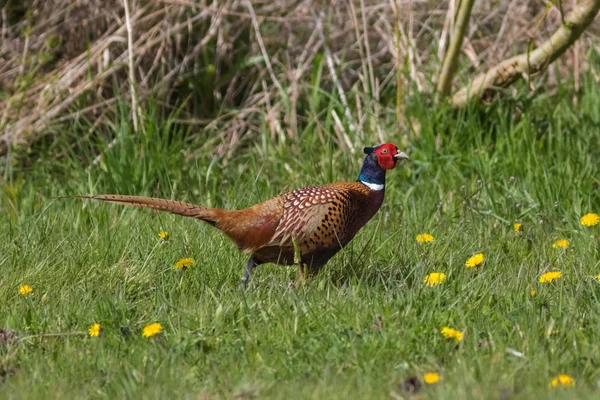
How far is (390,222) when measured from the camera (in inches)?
204

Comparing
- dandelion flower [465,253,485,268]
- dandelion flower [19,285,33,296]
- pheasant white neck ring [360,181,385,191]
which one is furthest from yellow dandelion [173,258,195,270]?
dandelion flower [465,253,485,268]

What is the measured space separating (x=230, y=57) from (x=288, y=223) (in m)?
3.06

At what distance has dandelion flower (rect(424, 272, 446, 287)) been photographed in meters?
3.84

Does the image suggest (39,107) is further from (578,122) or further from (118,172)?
(578,122)

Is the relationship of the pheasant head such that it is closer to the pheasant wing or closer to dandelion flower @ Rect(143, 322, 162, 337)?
the pheasant wing

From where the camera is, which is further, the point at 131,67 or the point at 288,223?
the point at 131,67

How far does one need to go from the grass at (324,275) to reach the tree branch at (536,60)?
0.13 meters

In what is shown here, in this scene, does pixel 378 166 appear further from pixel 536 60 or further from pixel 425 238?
pixel 536 60

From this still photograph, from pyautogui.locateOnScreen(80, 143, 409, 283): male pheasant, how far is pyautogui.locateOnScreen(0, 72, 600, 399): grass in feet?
0.44

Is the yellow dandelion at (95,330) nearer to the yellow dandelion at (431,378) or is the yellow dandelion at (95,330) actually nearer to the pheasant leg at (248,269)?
the pheasant leg at (248,269)

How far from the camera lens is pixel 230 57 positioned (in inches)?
272

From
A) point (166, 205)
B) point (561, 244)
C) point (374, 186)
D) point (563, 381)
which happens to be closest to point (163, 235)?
point (166, 205)

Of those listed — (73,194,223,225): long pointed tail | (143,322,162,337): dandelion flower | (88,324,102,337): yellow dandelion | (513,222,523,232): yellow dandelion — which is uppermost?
(73,194,223,225): long pointed tail

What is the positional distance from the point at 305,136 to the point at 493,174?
1.29 metres
